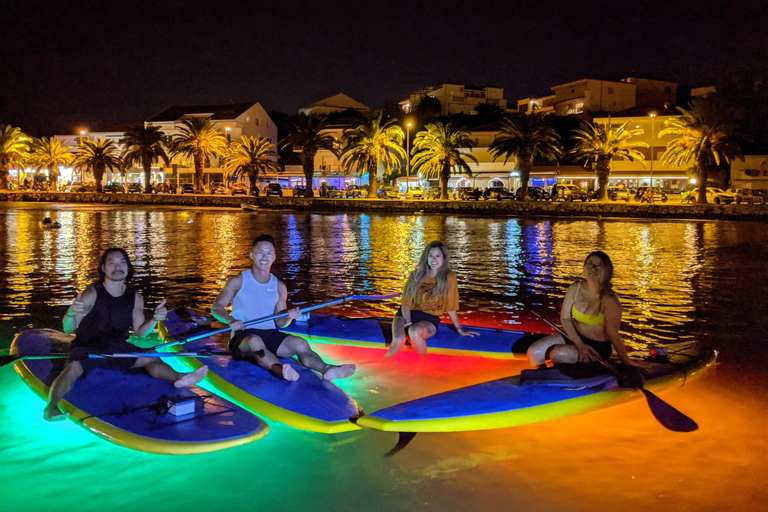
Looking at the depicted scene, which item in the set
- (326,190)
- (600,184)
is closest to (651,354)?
(600,184)

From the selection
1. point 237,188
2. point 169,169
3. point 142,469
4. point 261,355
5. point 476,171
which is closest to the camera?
point 142,469

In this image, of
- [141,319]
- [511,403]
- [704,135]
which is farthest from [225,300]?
[704,135]

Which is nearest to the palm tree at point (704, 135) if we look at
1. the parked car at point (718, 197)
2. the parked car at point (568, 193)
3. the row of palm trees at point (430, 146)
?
the row of palm trees at point (430, 146)

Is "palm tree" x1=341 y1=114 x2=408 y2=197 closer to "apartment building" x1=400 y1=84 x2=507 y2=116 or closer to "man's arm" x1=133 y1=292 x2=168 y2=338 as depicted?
"apartment building" x1=400 y1=84 x2=507 y2=116

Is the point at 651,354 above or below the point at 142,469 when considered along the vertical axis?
above

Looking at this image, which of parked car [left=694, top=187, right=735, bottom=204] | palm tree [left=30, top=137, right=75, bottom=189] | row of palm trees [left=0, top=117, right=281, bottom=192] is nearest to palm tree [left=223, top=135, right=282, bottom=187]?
row of palm trees [left=0, top=117, right=281, bottom=192]

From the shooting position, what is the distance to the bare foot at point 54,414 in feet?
18.3

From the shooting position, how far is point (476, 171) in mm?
69000

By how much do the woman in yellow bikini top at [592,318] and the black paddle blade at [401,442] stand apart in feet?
6.01

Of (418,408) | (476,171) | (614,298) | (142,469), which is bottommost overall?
(142,469)

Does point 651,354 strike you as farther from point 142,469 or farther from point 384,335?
point 142,469

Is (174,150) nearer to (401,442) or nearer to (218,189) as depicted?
(218,189)

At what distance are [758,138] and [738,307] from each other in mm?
53890

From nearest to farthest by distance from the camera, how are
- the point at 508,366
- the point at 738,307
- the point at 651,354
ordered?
the point at 651,354, the point at 508,366, the point at 738,307
